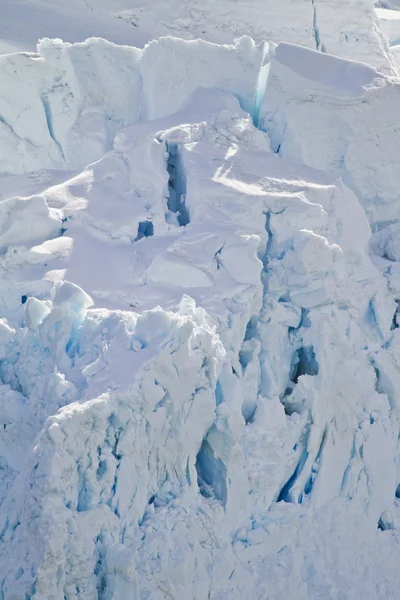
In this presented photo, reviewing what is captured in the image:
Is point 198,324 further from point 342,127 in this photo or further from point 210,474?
point 342,127

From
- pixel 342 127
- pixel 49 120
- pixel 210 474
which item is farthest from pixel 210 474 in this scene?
pixel 49 120

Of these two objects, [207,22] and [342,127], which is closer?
[342,127]

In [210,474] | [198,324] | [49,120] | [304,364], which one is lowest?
[210,474]

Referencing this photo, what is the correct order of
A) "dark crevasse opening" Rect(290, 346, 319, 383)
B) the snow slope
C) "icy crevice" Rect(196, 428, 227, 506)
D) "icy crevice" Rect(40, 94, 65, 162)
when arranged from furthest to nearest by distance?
the snow slope → "icy crevice" Rect(40, 94, 65, 162) → "dark crevasse opening" Rect(290, 346, 319, 383) → "icy crevice" Rect(196, 428, 227, 506)

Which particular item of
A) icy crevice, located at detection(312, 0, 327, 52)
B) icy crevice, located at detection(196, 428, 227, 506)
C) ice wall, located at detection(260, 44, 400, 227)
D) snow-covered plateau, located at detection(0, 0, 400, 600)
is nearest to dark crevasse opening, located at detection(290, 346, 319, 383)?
snow-covered plateau, located at detection(0, 0, 400, 600)

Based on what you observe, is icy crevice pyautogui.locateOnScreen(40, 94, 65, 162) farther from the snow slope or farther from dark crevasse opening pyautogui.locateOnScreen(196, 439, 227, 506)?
dark crevasse opening pyautogui.locateOnScreen(196, 439, 227, 506)

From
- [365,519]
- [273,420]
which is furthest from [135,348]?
[365,519]

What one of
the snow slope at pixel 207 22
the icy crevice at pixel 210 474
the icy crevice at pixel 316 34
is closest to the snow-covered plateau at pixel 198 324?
the icy crevice at pixel 210 474
